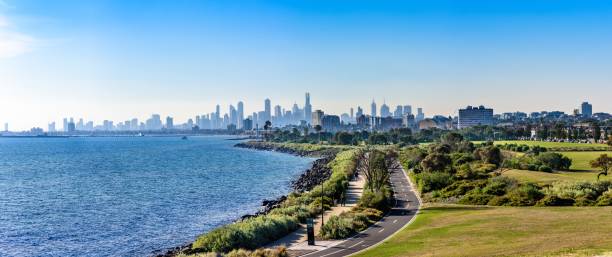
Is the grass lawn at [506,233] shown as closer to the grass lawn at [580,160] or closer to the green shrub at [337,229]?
the green shrub at [337,229]

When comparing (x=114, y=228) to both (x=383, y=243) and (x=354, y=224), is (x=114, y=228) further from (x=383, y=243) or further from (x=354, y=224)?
(x=383, y=243)

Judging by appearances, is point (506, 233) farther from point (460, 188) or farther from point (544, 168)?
point (544, 168)

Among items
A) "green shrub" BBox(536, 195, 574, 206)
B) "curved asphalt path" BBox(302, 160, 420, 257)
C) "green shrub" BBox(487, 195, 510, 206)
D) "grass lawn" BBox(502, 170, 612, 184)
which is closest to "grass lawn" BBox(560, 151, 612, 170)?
"grass lawn" BBox(502, 170, 612, 184)

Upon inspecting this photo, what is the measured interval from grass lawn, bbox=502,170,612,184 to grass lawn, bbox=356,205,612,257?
22525 mm

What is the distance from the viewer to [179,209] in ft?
219

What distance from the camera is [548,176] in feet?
250

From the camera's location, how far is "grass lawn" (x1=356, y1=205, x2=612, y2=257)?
32094 millimetres

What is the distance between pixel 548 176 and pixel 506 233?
4229cm

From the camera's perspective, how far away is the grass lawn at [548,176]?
233 feet

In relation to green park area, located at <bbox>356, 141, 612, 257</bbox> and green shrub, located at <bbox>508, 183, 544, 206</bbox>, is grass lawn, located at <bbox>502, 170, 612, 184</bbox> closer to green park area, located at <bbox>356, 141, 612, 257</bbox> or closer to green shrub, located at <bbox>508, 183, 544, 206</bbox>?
green park area, located at <bbox>356, 141, 612, 257</bbox>

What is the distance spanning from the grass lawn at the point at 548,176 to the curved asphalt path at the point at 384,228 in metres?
16.6

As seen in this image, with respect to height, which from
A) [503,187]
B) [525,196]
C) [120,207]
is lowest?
[120,207]

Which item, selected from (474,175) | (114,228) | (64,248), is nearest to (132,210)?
(114,228)

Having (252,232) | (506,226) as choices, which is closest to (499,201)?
(506,226)
